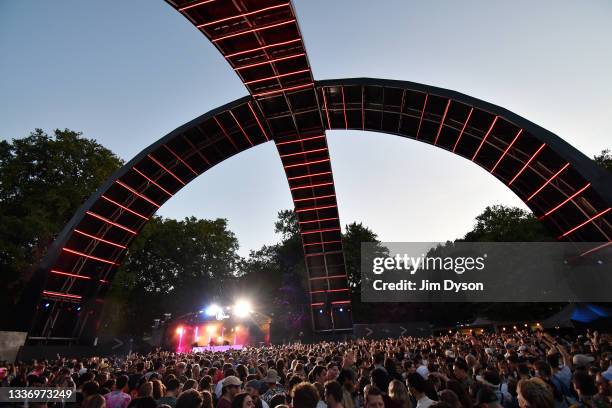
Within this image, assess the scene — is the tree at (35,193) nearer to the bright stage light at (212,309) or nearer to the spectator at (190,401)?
the bright stage light at (212,309)

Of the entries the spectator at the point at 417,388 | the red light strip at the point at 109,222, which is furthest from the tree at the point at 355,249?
the spectator at the point at 417,388

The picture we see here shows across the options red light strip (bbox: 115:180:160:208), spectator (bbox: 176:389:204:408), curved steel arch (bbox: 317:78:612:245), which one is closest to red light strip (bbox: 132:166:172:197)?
red light strip (bbox: 115:180:160:208)

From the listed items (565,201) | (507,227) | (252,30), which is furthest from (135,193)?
(507,227)

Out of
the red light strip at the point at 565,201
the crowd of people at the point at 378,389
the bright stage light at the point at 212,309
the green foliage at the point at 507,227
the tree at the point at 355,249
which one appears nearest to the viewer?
the crowd of people at the point at 378,389

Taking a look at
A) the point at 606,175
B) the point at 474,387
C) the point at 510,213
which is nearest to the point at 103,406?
the point at 474,387

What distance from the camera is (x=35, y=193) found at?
32.8m

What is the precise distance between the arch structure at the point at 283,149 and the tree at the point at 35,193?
25.6ft

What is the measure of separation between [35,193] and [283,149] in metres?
23.0

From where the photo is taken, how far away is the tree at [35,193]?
31.0 metres

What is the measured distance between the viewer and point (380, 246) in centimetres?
6200

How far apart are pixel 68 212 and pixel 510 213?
62489 mm

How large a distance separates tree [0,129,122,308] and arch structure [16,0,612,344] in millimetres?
7810

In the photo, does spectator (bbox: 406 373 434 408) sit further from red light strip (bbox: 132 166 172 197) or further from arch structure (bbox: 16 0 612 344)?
red light strip (bbox: 132 166 172 197)

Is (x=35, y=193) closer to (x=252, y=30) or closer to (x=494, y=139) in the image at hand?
(x=252, y=30)
